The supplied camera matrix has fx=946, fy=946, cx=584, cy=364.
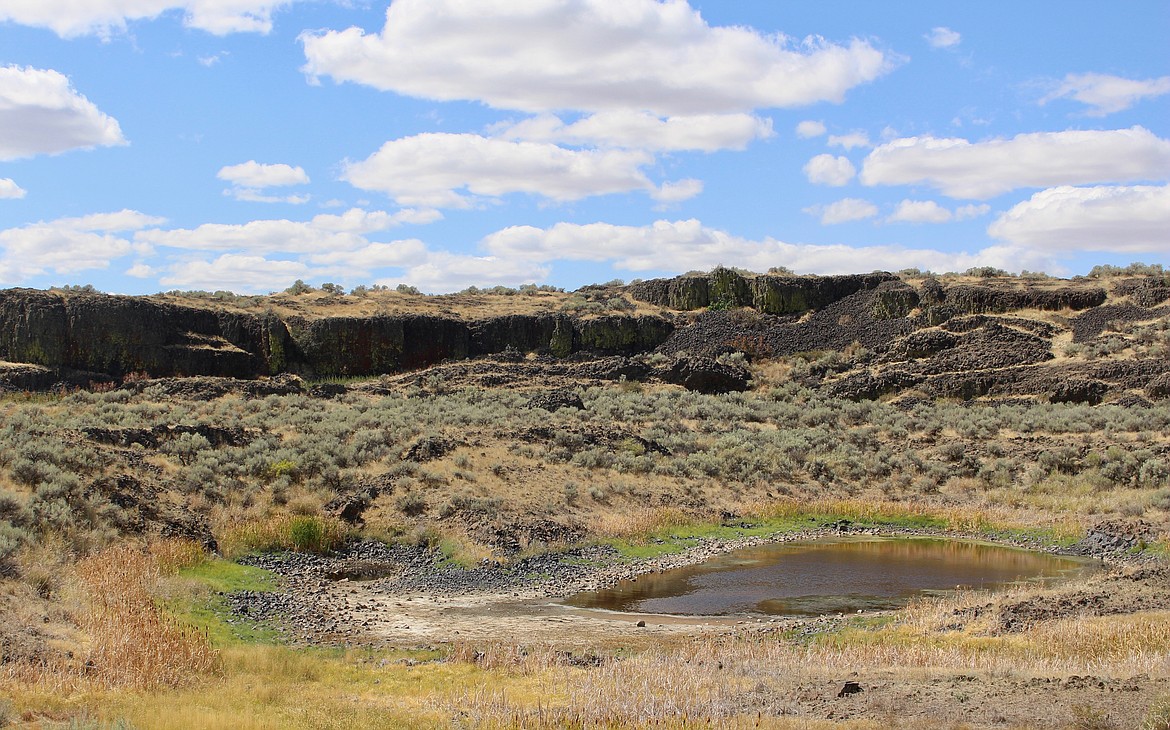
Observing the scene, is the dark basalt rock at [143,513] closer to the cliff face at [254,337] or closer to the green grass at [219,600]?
the green grass at [219,600]

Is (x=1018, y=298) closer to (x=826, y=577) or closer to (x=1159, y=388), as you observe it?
(x=1159, y=388)

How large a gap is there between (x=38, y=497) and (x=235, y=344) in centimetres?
2795

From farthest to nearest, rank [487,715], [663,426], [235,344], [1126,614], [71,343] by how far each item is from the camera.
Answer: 1. [235,344]
2. [71,343]
3. [663,426]
4. [1126,614]
5. [487,715]

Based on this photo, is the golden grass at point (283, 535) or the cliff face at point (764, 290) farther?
the cliff face at point (764, 290)

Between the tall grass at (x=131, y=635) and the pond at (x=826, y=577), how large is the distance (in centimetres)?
857

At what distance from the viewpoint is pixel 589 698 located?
11.9 m

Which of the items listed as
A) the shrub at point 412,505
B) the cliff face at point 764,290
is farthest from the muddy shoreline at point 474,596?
the cliff face at point 764,290

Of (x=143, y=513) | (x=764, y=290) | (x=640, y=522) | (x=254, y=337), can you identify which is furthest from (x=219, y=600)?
(x=764, y=290)

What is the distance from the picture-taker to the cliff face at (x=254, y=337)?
4300 centimetres

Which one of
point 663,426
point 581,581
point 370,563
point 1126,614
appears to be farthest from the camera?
point 663,426

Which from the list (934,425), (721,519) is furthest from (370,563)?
(934,425)

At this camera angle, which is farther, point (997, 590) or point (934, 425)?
point (934, 425)

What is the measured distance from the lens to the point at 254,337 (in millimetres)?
49062

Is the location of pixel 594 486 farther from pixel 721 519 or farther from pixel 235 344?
pixel 235 344
